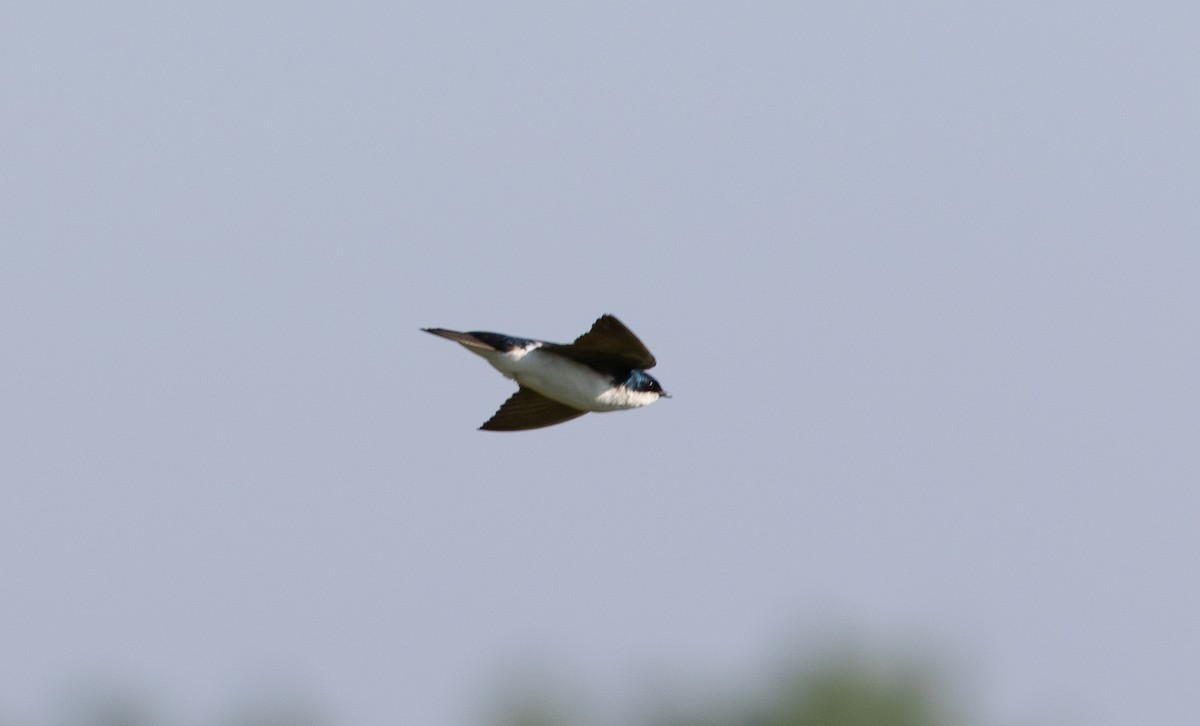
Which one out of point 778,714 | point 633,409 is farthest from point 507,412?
point 778,714

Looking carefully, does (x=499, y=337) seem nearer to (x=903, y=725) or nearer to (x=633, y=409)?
(x=633, y=409)

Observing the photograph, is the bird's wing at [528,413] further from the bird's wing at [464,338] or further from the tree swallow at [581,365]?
the bird's wing at [464,338]

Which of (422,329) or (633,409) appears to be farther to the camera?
(633,409)

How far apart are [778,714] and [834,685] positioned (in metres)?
1.75

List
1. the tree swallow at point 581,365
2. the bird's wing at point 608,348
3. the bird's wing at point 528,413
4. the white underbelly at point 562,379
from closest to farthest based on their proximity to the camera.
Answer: the bird's wing at point 608,348 < the tree swallow at point 581,365 < the white underbelly at point 562,379 < the bird's wing at point 528,413

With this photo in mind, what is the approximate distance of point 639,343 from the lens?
29.8 ft

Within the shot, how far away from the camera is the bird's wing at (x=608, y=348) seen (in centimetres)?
892

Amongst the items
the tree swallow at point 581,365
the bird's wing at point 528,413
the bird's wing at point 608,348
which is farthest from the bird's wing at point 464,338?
the bird's wing at point 528,413

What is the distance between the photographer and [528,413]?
1016 centimetres

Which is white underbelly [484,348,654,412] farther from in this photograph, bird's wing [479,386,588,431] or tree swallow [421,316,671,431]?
bird's wing [479,386,588,431]

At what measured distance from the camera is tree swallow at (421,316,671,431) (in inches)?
360

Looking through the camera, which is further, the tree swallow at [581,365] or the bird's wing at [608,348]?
the tree swallow at [581,365]

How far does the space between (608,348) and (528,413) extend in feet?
3.49

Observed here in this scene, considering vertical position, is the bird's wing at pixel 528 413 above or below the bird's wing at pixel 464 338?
below
